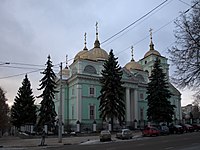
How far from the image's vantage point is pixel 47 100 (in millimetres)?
46656

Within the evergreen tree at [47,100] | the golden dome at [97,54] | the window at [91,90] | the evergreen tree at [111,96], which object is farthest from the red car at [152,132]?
the golden dome at [97,54]

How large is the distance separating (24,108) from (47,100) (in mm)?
10542

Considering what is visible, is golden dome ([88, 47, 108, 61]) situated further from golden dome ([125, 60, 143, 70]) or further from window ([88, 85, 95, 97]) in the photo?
golden dome ([125, 60, 143, 70])

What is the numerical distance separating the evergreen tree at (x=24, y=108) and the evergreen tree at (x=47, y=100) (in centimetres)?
875

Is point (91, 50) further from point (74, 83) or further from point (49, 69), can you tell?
point (49, 69)

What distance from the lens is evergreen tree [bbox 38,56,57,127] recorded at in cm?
4594

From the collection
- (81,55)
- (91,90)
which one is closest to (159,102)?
(91,90)

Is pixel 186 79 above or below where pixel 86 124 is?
above

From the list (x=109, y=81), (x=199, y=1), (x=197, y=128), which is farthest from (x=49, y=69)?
(x=199, y=1)

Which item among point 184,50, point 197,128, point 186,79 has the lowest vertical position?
point 197,128

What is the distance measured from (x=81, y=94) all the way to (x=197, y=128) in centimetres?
2185

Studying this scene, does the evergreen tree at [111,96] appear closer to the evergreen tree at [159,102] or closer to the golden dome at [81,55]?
the evergreen tree at [159,102]

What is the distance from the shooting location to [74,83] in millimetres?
57250

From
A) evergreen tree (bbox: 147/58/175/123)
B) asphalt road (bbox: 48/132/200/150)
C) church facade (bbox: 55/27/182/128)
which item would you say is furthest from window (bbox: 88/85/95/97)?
asphalt road (bbox: 48/132/200/150)
